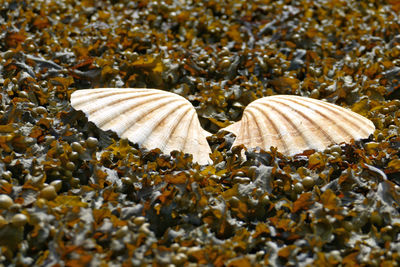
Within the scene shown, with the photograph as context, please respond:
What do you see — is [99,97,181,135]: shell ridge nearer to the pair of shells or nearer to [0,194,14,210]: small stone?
the pair of shells

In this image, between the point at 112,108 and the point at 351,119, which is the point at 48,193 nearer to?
the point at 112,108

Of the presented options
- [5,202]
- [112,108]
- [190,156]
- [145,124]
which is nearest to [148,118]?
[145,124]

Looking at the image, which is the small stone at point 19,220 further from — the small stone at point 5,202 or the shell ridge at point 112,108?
the shell ridge at point 112,108

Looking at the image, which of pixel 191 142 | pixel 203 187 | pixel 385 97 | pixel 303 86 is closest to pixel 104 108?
pixel 191 142

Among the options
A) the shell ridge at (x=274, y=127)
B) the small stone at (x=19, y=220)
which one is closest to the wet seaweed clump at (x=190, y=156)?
the small stone at (x=19, y=220)

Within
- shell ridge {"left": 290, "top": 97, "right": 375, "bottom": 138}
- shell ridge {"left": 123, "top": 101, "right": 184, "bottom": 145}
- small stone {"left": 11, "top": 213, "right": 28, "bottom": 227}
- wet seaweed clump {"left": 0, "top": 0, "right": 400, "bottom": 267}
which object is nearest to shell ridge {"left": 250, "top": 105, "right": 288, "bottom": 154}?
wet seaweed clump {"left": 0, "top": 0, "right": 400, "bottom": 267}

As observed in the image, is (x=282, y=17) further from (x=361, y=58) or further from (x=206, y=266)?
(x=206, y=266)
